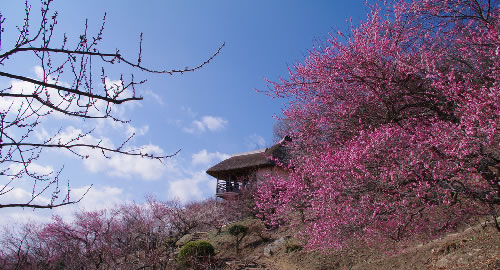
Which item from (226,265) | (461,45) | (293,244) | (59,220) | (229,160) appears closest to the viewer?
(461,45)

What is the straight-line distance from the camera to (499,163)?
5.98 metres

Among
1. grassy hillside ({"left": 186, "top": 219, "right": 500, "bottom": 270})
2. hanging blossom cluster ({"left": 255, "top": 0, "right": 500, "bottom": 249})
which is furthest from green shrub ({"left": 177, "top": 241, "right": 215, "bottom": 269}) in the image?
hanging blossom cluster ({"left": 255, "top": 0, "right": 500, "bottom": 249})

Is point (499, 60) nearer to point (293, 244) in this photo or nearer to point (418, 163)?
point (418, 163)

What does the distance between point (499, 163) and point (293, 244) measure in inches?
397

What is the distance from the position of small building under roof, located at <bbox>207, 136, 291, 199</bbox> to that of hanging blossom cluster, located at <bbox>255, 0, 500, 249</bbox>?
14952 mm

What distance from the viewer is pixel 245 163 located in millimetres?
26469

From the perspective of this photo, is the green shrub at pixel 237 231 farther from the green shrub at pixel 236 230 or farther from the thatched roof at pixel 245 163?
the thatched roof at pixel 245 163

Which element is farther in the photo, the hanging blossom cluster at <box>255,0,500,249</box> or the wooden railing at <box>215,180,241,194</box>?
the wooden railing at <box>215,180,241,194</box>

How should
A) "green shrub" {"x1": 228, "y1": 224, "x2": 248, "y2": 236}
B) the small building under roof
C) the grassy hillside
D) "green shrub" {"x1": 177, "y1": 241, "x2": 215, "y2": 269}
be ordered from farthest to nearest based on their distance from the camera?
the small building under roof → "green shrub" {"x1": 228, "y1": 224, "x2": 248, "y2": 236} → "green shrub" {"x1": 177, "y1": 241, "x2": 215, "y2": 269} → the grassy hillside

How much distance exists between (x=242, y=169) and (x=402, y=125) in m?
19.9

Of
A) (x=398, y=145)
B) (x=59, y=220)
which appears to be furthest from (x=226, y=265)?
(x=59, y=220)

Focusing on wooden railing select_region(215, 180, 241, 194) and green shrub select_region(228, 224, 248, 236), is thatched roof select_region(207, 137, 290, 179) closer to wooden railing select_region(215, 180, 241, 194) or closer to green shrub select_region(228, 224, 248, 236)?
wooden railing select_region(215, 180, 241, 194)

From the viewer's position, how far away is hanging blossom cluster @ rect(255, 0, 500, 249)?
605 centimetres

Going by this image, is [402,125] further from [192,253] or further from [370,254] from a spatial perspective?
[192,253]
